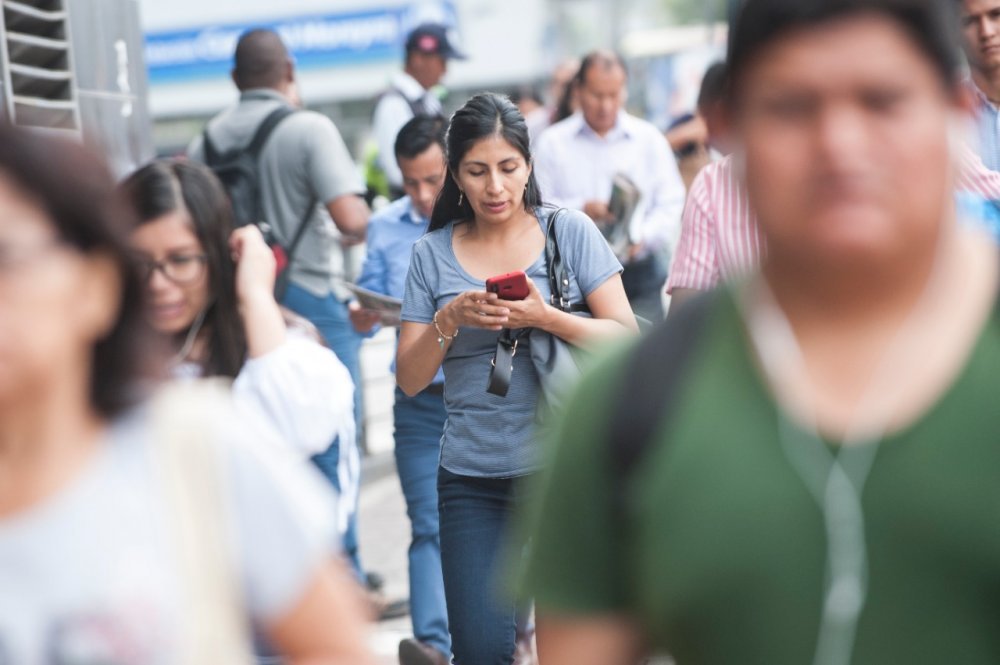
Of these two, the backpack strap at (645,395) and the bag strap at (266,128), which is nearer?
the backpack strap at (645,395)

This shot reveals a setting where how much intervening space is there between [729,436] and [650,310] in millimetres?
6625

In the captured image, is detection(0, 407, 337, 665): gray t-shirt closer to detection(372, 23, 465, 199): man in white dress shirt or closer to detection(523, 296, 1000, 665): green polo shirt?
detection(523, 296, 1000, 665): green polo shirt

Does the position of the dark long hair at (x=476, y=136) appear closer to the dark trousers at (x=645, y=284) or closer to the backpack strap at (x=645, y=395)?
the dark trousers at (x=645, y=284)

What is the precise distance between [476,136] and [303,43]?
3266 centimetres

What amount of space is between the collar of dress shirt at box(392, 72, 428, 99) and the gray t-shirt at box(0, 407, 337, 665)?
7.38m

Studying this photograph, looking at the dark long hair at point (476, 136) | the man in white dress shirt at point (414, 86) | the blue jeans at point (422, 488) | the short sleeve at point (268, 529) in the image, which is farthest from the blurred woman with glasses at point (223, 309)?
the man in white dress shirt at point (414, 86)

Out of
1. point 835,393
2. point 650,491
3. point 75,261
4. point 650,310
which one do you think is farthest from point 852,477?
point 650,310

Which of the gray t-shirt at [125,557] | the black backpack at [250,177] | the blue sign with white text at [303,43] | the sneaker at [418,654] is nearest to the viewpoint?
the gray t-shirt at [125,557]

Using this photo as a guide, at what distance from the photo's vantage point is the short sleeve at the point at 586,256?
478 cm

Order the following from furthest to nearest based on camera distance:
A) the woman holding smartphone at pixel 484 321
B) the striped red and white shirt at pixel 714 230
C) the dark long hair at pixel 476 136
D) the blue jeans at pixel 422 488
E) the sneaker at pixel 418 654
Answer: the blue jeans at pixel 422 488
the sneaker at pixel 418 654
the dark long hair at pixel 476 136
the woman holding smartphone at pixel 484 321
the striped red and white shirt at pixel 714 230

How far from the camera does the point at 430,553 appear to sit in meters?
5.93

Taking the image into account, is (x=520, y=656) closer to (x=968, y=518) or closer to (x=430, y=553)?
(x=430, y=553)

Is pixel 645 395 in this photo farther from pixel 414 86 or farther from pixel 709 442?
pixel 414 86

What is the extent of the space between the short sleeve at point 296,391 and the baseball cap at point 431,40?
5525mm
